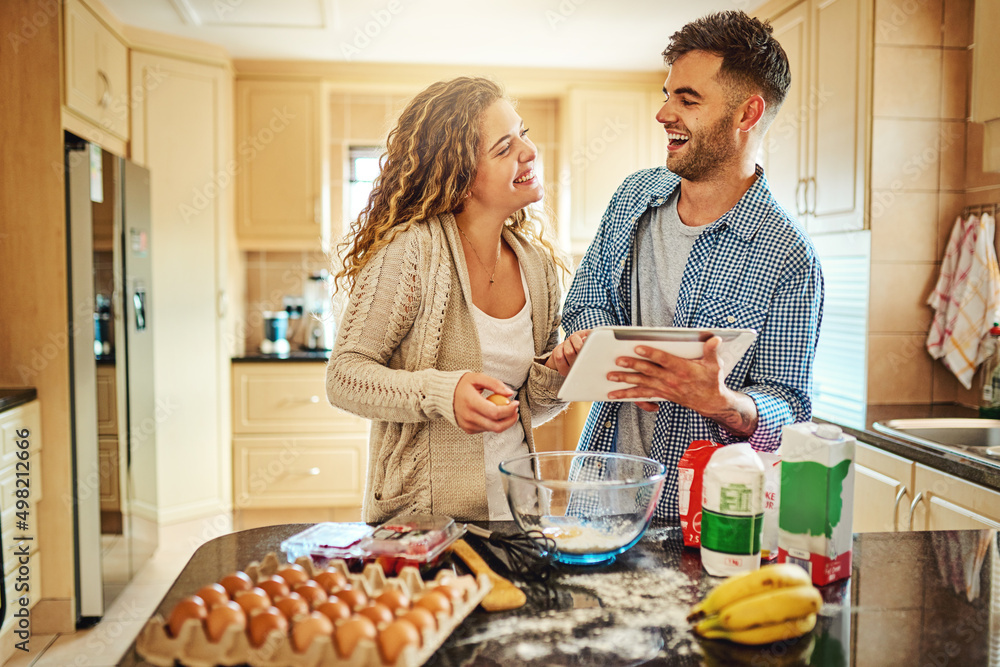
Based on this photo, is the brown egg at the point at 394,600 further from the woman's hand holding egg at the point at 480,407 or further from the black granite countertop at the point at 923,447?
the black granite countertop at the point at 923,447

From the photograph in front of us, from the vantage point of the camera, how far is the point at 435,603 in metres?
0.78

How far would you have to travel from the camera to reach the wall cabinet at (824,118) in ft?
8.39

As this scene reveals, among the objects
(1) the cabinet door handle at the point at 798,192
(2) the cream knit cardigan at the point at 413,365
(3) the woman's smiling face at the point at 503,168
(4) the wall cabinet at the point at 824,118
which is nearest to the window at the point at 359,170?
(4) the wall cabinet at the point at 824,118

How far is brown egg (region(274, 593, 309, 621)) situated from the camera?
771 millimetres

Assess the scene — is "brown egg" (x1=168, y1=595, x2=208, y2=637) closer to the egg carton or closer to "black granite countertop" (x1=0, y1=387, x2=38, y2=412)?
the egg carton

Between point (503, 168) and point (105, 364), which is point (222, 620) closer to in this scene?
point (503, 168)

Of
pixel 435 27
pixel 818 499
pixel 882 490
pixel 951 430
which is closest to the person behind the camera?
pixel 818 499

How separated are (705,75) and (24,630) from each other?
2.75 m

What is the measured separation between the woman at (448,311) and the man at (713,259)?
0.15 meters

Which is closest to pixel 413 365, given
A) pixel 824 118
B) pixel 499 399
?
pixel 499 399

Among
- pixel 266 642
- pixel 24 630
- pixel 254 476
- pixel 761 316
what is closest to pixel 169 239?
pixel 254 476

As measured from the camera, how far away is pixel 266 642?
73cm

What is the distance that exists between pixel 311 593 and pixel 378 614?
100mm

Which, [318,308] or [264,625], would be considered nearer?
[264,625]
